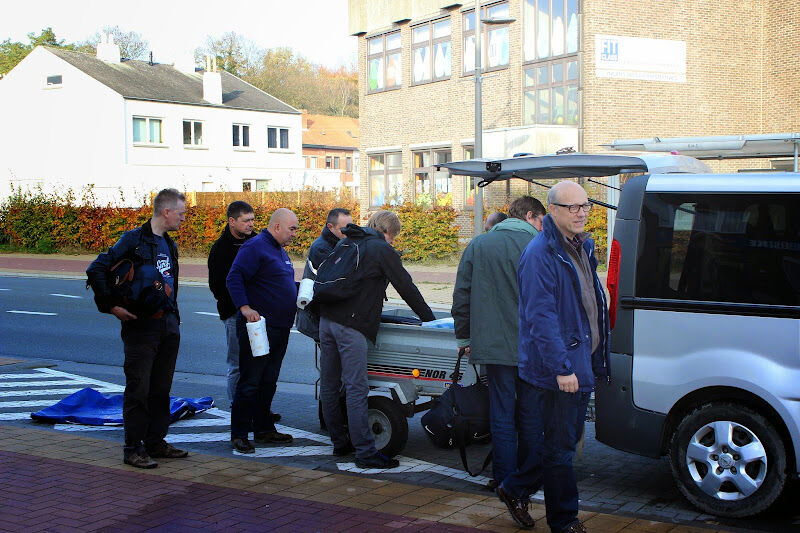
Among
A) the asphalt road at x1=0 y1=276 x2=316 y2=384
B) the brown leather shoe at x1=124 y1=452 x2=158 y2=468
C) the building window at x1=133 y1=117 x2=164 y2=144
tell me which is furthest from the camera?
the building window at x1=133 y1=117 x2=164 y2=144

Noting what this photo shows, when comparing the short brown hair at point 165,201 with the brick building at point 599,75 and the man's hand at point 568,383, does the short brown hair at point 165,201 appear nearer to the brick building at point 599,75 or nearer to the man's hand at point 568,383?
the man's hand at point 568,383

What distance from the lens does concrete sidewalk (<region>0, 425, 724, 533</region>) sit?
5.20m

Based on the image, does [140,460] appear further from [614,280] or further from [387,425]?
[614,280]

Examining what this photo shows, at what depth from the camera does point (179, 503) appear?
5656 millimetres

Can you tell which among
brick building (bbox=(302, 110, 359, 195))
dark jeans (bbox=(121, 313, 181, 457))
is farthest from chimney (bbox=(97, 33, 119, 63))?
dark jeans (bbox=(121, 313, 181, 457))

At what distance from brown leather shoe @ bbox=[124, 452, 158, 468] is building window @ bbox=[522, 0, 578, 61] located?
79.3ft

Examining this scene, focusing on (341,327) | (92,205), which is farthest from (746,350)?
(92,205)

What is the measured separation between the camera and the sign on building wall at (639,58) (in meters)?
28.0

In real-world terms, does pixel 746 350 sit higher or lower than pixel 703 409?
higher

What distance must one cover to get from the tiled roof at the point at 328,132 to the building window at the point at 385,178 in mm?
43783

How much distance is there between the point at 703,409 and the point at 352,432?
94.7 inches

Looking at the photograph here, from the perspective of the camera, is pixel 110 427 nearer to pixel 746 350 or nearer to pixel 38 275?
pixel 746 350

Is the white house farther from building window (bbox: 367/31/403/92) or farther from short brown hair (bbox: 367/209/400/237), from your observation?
short brown hair (bbox: 367/209/400/237)

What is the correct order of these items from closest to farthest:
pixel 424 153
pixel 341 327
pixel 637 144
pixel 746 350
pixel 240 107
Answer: pixel 746 350, pixel 341 327, pixel 637 144, pixel 424 153, pixel 240 107
